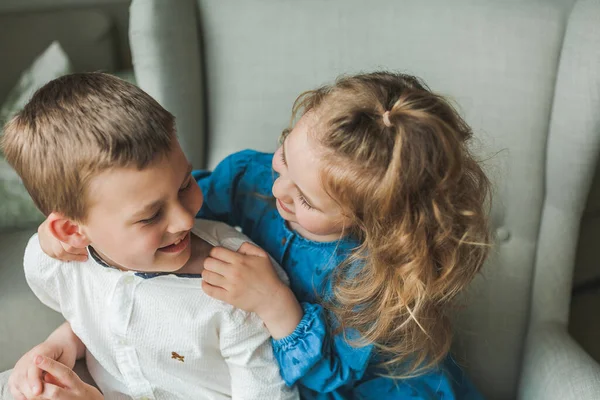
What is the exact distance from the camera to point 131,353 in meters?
0.93

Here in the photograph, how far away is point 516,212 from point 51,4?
129 cm

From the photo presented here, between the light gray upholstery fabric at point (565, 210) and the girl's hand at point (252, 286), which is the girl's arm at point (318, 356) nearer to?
the girl's hand at point (252, 286)

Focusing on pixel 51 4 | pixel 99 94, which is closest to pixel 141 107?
pixel 99 94

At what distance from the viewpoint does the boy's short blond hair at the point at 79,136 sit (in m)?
0.76

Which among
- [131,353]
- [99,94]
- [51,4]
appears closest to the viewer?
[99,94]

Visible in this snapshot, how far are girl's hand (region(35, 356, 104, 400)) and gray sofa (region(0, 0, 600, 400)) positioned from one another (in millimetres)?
236

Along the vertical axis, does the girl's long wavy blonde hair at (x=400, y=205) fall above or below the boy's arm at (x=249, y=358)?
above

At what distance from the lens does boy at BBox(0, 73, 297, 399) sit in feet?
2.52

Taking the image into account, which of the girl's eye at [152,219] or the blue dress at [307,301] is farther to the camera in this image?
the blue dress at [307,301]

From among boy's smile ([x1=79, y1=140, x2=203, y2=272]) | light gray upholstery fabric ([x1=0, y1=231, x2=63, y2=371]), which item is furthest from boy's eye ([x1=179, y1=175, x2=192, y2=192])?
light gray upholstery fabric ([x1=0, y1=231, x2=63, y2=371])

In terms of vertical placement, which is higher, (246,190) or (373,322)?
(246,190)

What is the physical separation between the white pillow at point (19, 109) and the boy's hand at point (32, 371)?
46 cm

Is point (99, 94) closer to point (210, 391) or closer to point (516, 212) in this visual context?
point (210, 391)

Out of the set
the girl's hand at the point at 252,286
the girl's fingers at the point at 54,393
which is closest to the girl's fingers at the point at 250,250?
the girl's hand at the point at 252,286
